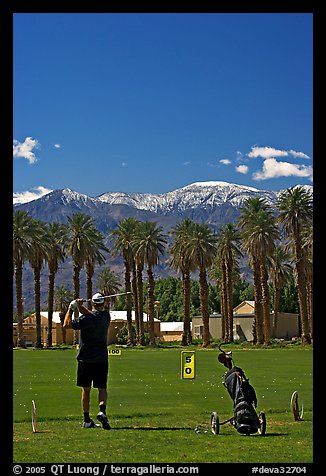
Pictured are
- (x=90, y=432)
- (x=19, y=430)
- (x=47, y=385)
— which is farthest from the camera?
(x=47, y=385)

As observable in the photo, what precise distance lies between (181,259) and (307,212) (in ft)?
55.0

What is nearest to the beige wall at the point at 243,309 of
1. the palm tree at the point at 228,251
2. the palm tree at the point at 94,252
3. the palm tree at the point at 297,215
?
the palm tree at the point at 228,251

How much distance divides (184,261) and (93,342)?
73986 mm

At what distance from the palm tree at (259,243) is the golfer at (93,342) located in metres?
65.2

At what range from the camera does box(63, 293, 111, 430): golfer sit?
1185cm

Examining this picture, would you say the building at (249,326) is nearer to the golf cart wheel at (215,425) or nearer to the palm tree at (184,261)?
the palm tree at (184,261)

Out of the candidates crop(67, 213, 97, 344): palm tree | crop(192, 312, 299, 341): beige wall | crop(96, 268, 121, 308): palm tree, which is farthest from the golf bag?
crop(96, 268, 121, 308): palm tree

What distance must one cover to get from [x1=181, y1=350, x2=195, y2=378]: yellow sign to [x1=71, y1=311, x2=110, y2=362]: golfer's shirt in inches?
159

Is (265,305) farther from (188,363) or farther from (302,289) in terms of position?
(188,363)

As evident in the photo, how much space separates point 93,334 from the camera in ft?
39.0
